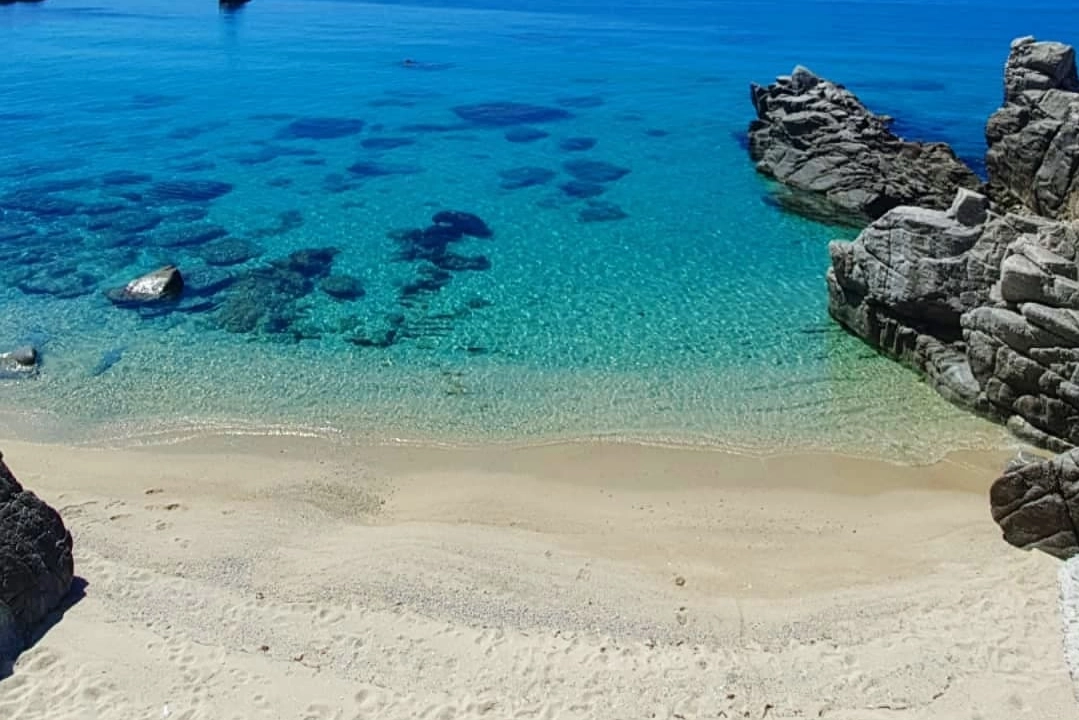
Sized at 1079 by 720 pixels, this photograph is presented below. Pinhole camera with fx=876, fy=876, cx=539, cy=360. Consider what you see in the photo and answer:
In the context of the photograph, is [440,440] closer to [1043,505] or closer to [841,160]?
[1043,505]

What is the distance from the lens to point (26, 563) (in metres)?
12.3

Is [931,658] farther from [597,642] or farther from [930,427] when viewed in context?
[930,427]

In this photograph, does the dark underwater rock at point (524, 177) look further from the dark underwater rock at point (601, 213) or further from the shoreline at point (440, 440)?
the shoreline at point (440, 440)

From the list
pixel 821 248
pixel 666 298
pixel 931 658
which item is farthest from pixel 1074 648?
pixel 821 248

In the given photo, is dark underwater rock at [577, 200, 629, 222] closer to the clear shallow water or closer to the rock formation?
the clear shallow water

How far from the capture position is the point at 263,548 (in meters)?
14.6

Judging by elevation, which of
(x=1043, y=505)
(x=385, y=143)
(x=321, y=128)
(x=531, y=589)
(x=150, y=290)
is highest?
(x=321, y=128)

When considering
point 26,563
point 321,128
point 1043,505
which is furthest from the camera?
point 321,128

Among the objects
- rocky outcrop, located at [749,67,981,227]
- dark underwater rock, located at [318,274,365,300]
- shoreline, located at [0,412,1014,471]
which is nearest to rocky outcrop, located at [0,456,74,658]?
shoreline, located at [0,412,1014,471]

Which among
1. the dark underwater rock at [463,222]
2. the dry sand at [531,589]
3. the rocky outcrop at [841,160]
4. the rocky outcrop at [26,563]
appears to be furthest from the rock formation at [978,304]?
the rocky outcrop at [26,563]

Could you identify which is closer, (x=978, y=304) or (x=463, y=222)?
(x=978, y=304)

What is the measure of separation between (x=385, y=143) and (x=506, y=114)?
29.6 feet

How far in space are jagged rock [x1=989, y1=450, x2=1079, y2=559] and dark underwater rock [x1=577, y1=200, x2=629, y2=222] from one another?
19.4m

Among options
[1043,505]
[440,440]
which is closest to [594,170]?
[440,440]
